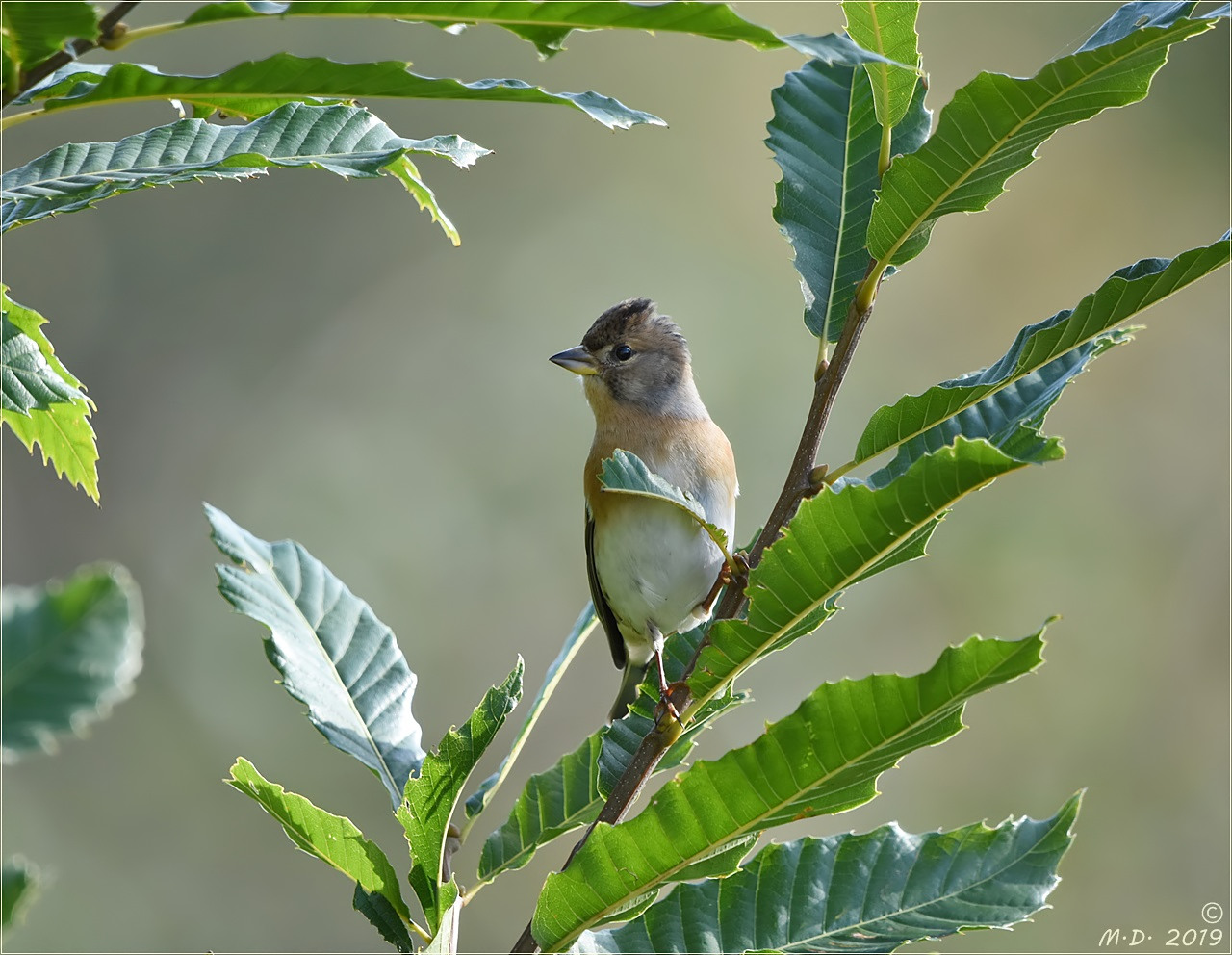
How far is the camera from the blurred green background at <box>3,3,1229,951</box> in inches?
343

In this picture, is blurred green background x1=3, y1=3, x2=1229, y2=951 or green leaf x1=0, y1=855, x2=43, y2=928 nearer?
green leaf x1=0, y1=855, x2=43, y2=928

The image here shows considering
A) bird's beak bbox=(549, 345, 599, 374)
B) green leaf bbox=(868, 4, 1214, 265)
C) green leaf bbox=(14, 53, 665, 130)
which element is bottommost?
green leaf bbox=(868, 4, 1214, 265)

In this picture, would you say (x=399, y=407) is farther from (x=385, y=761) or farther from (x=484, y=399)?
(x=385, y=761)

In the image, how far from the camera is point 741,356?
949 cm

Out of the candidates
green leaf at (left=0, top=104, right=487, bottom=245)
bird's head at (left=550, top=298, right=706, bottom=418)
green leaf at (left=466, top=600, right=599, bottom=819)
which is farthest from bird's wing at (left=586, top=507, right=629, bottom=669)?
green leaf at (left=0, top=104, right=487, bottom=245)

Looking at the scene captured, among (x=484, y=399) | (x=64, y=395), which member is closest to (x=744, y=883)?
(x=64, y=395)

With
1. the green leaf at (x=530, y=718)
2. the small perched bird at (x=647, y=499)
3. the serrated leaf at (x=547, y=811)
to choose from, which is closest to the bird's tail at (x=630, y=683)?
the small perched bird at (x=647, y=499)

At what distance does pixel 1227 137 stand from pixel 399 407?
7.32 metres

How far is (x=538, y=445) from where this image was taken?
32.3ft

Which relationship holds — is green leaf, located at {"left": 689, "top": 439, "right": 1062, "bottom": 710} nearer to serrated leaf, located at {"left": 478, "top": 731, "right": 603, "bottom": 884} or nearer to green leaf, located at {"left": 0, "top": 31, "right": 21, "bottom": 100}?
serrated leaf, located at {"left": 478, "top": 731, "right": 603, "bottom": 884}

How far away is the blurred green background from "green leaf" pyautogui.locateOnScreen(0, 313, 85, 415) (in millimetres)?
7291

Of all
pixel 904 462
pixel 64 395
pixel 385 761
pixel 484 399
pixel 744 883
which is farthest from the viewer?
pixel 484 399

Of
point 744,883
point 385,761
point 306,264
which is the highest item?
point 306,264

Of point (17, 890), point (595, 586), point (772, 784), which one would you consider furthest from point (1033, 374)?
point (595, 586)
